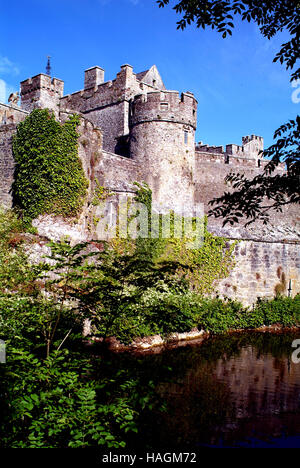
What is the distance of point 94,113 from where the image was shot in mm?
26062

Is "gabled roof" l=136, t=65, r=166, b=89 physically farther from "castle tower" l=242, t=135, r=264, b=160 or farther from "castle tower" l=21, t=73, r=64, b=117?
"castle tower" l=242, t=135, r=264, b=160

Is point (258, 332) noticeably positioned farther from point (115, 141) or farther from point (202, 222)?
point (115, 141)

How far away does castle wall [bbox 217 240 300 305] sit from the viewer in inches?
691

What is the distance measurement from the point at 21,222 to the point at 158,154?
8.83 meters

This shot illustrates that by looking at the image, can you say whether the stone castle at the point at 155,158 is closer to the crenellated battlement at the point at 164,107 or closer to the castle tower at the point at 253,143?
the crenellated battlement at the point at 164,107

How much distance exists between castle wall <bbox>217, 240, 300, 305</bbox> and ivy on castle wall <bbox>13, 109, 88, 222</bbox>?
7.25 metres

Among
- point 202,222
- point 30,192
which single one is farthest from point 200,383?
point 30,192

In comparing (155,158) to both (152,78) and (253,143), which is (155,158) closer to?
(152,78)

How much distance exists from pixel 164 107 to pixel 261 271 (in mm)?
10199

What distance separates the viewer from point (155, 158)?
21.9m

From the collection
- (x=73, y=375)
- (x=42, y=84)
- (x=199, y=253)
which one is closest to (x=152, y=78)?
(x=42, y=84)

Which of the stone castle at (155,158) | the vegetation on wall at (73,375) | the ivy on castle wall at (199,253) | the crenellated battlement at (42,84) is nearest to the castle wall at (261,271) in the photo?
the stone castle at (155,158)
